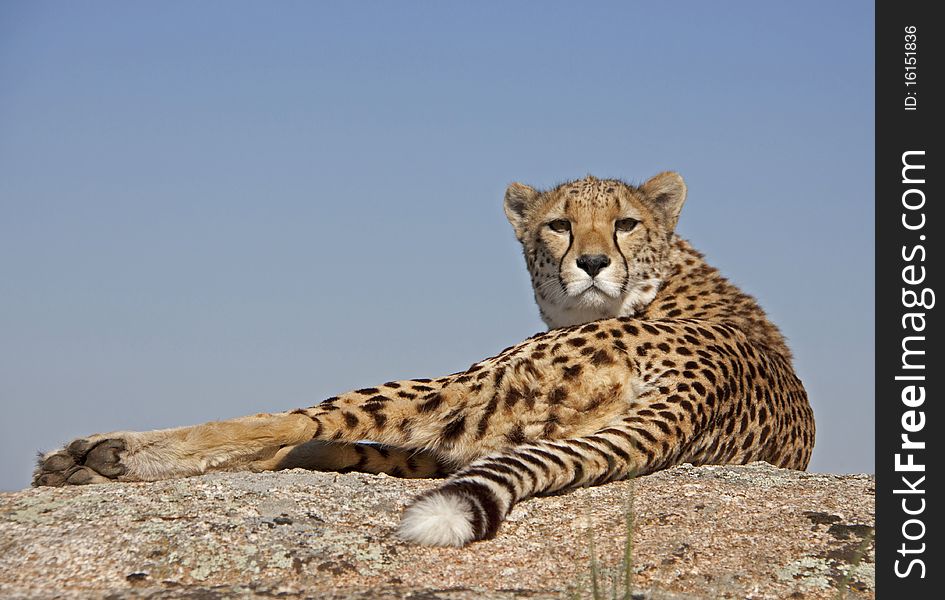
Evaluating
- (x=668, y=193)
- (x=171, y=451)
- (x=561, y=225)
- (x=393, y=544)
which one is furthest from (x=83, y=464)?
(x=668, y=193)

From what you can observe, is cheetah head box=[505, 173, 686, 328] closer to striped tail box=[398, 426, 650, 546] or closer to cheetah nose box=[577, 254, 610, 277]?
cheetah nose box=[577, 254, 610, 277]

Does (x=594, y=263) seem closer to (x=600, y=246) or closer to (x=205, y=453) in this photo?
(x=600, y=246)

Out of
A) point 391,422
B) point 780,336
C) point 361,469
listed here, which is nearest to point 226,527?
point 391,422

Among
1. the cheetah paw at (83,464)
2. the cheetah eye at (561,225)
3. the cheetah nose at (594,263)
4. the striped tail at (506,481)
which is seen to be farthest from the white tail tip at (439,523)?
the cheetah eye at (561,225)

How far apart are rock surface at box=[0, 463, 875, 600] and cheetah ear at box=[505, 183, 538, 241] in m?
2.29

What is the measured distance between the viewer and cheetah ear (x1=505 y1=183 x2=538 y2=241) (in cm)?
551

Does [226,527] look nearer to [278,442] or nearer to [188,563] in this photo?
[188,563]

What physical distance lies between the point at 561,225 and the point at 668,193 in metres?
0.65

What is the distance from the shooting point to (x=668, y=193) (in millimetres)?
5254

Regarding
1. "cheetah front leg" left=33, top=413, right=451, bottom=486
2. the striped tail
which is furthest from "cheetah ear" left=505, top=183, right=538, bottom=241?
the striped tail

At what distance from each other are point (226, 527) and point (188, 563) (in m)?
0.22

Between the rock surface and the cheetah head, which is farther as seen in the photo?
the cheetah head

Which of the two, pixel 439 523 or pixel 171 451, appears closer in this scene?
pixel 439 523

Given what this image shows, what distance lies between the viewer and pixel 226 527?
292 centimetres
